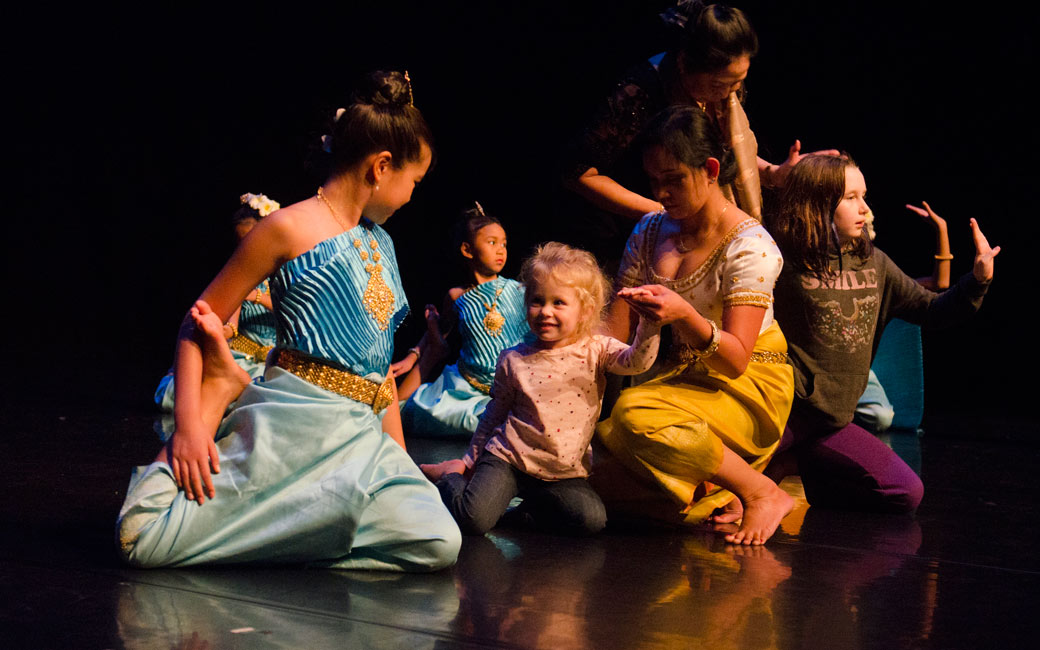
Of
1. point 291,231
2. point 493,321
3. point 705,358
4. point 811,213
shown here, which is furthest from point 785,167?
point 493,321

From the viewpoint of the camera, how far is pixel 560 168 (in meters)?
2.56

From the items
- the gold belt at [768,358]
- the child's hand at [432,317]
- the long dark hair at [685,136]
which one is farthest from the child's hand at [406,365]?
the long dark hair at [685,136]

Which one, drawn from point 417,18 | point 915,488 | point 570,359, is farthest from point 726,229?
point 417,18

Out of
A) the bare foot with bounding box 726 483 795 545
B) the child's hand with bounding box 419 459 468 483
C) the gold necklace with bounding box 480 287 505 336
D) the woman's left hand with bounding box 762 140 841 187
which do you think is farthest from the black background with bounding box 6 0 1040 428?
the bare foot with bounding box 726 483 795 545

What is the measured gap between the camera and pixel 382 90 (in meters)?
1.88

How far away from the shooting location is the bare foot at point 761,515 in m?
2.05

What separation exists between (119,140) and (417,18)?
212 centimetres

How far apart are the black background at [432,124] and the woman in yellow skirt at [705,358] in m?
2.04

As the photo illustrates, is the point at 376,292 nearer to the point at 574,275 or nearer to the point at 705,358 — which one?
the point at 574,275

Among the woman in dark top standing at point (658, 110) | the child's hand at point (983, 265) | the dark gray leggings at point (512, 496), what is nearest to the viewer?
the dark gray leggings at point (512, 496)

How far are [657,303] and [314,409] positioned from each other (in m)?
0.61

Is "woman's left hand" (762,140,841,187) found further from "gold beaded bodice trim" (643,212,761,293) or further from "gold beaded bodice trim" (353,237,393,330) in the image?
"gold beaded bodice trim" (353,237,393,330)

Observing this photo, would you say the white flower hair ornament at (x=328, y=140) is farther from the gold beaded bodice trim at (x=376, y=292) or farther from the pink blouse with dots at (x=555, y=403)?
the pink blouse with dots at (x=555, y=403)

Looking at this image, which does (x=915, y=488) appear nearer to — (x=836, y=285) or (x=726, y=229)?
(x=836, y=285)
